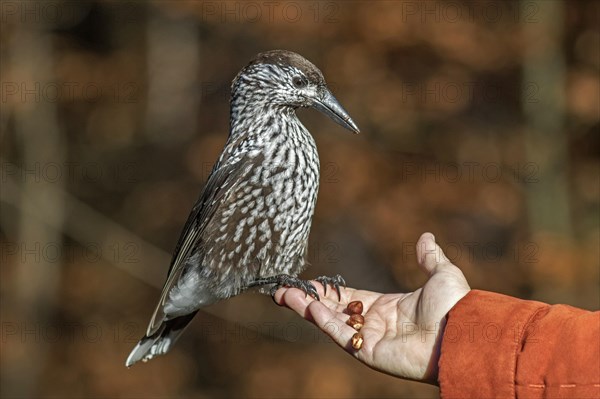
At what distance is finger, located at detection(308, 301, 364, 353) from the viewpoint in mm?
3457

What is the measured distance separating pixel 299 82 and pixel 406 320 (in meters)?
1.26

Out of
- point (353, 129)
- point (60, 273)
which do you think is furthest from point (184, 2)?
point (353, 129)

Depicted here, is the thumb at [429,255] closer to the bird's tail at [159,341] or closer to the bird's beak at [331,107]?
the bird's beak at [331,107]

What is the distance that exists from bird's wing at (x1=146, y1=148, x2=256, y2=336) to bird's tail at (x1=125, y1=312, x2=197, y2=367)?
0.30 meters

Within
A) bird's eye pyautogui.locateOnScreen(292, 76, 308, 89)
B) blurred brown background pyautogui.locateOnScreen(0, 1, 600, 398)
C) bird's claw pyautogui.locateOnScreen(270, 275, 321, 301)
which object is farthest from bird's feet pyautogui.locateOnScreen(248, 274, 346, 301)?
blurred brown background pyautogui.locateOnScreen(0, 1, 600, 398)

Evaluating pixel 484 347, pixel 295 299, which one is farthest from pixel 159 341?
pixel 484 347

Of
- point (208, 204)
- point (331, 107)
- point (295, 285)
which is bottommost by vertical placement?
point (295, 285)

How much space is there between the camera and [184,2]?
931 cm

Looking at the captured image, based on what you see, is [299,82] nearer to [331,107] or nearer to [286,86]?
[286,86]

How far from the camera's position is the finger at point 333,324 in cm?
346

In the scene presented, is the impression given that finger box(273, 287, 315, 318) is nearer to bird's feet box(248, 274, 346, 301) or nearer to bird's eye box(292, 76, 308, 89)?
bird's feet box(248, 274, 346, 301)

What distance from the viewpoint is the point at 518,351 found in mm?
2637

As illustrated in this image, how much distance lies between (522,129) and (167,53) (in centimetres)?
436

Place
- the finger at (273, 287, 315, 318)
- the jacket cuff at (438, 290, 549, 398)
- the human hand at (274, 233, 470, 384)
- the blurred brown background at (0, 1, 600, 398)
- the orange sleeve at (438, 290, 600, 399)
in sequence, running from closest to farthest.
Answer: the orange sleeve at (438, 290, 600, 399), the jacket cuff at (438, 290, 549, 398), the human hand at (274, 233, 470, 384), the finger at (273, 287, 315, 318), the blurred brown background at (0, 1, 600, 398)
